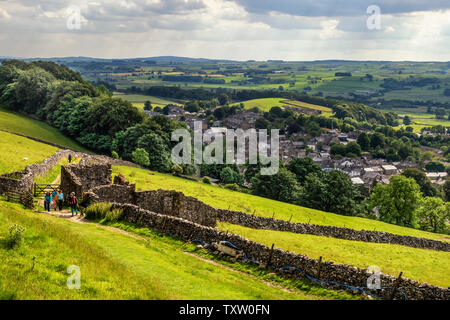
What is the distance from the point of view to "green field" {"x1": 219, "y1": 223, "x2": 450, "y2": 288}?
29.0 m

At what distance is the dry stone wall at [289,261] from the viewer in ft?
55.3

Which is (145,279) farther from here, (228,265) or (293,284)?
(293,284)

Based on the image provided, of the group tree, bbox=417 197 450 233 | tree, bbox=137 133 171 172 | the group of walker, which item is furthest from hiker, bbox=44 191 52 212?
tree, bbox=417 197 450 233

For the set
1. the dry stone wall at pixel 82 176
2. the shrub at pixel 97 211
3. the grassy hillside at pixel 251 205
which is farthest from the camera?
the grassy hillside at pixel 251 205

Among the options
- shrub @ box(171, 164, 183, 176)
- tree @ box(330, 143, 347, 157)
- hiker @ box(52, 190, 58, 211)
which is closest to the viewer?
hiker @ box(52, 190, 58, 211)

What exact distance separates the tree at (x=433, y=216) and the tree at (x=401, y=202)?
1849mm

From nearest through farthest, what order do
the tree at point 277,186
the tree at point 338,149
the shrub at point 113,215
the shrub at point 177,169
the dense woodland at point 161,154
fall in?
the shrub at point 113,215 → the dense woodland at point 161,154 → the shrub at point 177,169 → the tree at point 277,186 → the tree at point 338,149

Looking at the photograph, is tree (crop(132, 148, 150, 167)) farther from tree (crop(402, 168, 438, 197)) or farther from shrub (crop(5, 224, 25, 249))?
tree (crop(402, 168, 438, 197))

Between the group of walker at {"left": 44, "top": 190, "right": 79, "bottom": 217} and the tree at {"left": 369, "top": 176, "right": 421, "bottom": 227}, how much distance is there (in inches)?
2256

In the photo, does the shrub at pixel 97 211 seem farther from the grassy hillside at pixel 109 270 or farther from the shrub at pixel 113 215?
the grassy hillside at pixel 109 270

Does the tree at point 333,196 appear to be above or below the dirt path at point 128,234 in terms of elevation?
below

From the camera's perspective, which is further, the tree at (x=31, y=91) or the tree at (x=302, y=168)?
the tree at (x=31, y=91)

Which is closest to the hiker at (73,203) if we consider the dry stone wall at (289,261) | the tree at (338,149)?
the dry stone wall at (289,261)

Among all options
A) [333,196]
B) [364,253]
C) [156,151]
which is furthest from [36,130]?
[364,253]
